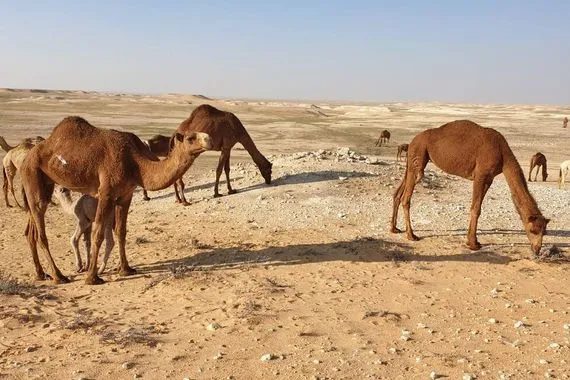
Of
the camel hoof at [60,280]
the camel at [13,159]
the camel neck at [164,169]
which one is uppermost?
the camel neck at [164,169]

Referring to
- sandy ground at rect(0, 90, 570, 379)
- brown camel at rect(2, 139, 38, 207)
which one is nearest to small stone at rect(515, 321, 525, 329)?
sandy ground at rect(0, 90, 570, 379)

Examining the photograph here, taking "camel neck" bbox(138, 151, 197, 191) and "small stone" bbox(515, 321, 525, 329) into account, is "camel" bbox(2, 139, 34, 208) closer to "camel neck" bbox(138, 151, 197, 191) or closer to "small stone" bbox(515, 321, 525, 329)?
"camel neck" bbox(138, 151, 197, 191)

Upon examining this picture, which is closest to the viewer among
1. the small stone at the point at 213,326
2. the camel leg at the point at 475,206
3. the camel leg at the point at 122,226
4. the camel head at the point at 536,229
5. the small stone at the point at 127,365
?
the small stone at the point at 127,365

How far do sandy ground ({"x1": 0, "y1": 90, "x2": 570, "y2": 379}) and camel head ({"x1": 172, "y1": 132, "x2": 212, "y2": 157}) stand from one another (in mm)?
2055

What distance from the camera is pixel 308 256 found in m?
9.79

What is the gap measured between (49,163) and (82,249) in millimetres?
2622

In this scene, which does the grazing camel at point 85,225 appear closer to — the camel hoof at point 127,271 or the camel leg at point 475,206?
the camel hoof at point 127,271

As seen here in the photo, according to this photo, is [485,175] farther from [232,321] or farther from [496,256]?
[232,321]

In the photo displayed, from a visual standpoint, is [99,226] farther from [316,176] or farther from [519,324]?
[316,176]

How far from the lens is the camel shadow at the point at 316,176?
51.3 feet

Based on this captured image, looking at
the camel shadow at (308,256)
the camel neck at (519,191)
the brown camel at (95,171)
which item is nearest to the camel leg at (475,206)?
the camel shadow at (308,256)

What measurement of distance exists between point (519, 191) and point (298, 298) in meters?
4.74

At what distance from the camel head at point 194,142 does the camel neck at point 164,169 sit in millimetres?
107

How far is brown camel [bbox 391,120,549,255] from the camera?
948 cm
